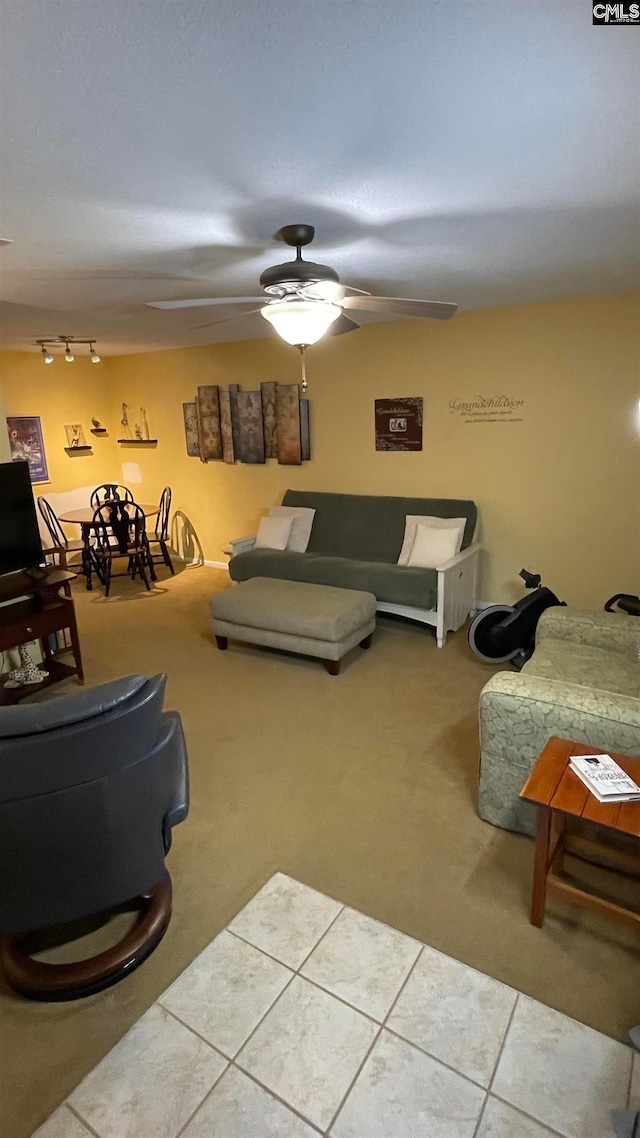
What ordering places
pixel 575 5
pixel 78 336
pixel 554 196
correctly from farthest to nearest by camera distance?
1. pixel 78 336
2. pixel 554 196
3. pixel 575 5

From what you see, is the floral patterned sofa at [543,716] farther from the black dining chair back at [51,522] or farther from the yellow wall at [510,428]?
the black dining chair back at [51,522]

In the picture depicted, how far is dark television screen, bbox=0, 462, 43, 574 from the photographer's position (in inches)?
133

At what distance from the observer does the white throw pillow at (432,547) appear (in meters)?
4.18

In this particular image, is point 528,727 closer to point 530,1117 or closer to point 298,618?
point 530,1117

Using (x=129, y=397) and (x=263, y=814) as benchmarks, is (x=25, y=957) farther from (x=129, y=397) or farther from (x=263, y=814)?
(x=129, y=397)

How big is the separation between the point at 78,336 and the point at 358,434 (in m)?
2.55

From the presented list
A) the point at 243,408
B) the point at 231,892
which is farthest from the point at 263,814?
the point at 243,408

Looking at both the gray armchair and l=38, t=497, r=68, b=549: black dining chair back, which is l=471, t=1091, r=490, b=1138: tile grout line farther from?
l=38, t=497, r=68, b=549: black dining chair back

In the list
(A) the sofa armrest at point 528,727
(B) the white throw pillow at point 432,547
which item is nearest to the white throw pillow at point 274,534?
(B) the white throw pillow at point 432,547

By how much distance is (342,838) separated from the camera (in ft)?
7.39

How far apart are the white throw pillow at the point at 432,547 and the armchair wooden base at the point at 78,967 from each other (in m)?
2.97

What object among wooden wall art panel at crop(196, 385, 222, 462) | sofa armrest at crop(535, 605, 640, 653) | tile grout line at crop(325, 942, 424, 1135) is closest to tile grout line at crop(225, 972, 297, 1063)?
tile grout line at crop(325, 942, 424, 1135)

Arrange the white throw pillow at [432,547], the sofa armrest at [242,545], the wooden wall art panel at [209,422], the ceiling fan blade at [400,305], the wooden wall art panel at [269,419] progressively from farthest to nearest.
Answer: the wooden wall art panel at [209,422]
the wooden wall art panel at [269,419]
the sofa armrest at [242,545]
the white throw pillow at [432,547]
the ceiling fan blade at [400,305]

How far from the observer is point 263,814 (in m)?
2.40
